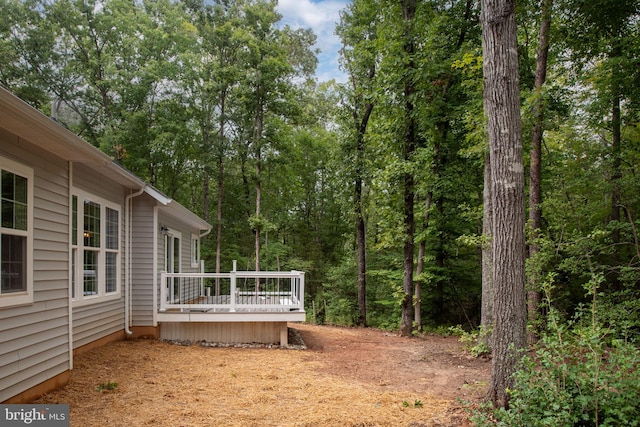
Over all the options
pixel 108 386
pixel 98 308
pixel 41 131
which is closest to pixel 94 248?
pixel 98 308

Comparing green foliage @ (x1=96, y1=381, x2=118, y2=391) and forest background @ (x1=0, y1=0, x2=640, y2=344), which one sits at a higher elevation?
forest background @ (x1=0, y1=0, x2=640, y2=344)

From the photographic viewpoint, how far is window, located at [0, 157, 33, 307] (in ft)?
12.8

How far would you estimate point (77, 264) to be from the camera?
612cm

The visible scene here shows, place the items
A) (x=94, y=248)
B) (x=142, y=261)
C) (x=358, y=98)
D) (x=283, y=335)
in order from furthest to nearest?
(x=358, y=98) < (x=283, y=335) < (x=142, y=261) < (x=94, y=248)

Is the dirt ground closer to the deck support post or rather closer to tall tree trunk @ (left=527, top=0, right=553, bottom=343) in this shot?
the deck support post

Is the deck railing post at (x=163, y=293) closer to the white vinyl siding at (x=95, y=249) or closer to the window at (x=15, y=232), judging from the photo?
the white vinyl siding at (x=95, y=249)

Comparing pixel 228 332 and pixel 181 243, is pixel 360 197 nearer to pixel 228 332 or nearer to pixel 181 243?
pixel 181 243

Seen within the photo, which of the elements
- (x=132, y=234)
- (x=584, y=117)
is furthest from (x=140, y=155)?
(x=584, y=117)

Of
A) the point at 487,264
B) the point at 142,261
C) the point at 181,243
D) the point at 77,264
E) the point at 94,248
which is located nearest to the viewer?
the point at 77,264

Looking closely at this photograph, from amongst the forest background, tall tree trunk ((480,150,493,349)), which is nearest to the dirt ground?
tall tree trunk ((480,150,493,349))

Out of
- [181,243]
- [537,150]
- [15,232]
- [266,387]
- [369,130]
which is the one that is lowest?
[266,387]

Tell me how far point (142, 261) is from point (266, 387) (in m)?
4.46

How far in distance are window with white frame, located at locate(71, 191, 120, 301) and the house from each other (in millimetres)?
17

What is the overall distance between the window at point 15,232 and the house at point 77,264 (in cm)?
1
